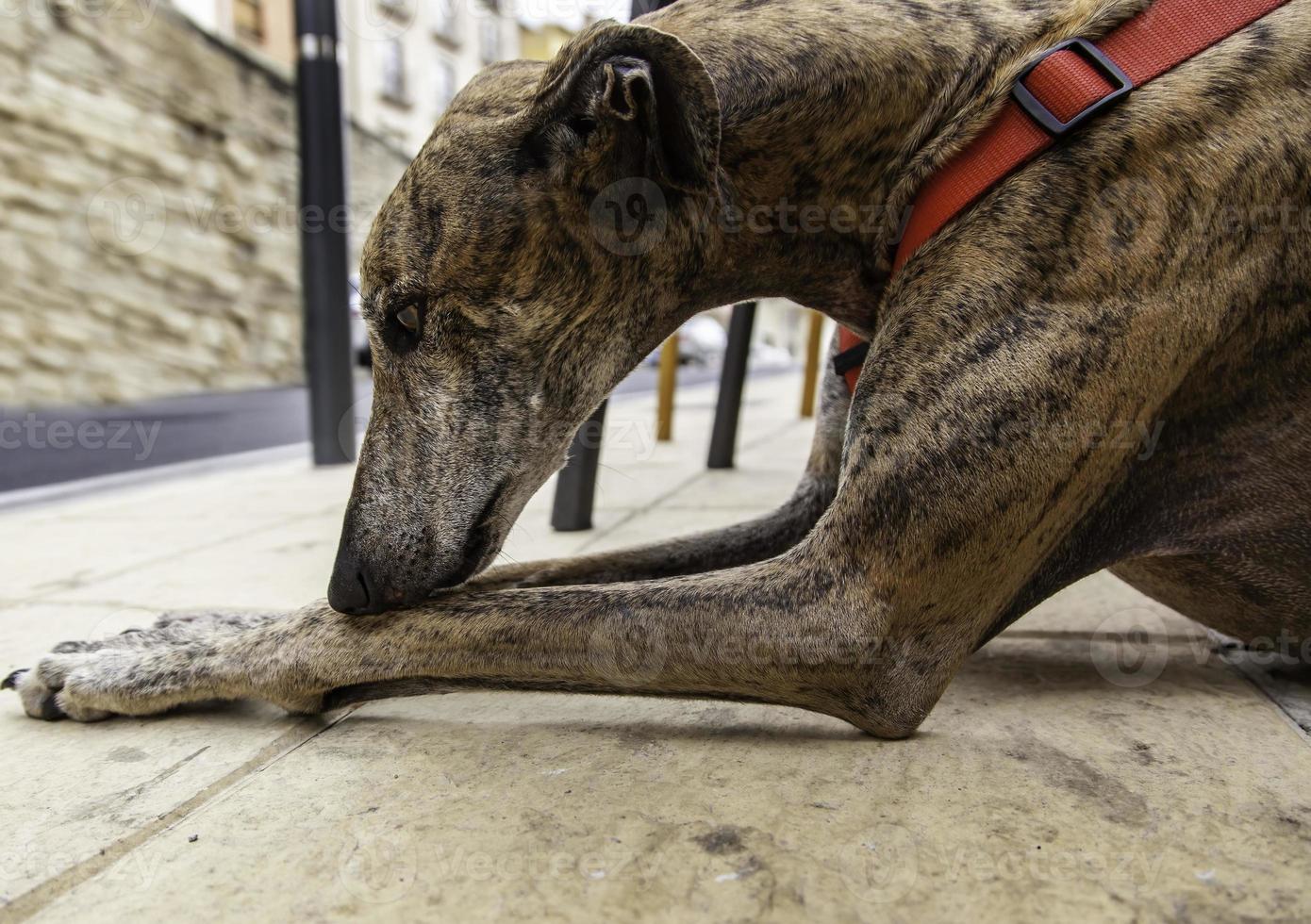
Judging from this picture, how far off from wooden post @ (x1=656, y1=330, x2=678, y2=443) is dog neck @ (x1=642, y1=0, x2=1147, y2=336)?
10.9 feet

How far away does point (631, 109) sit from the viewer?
146 cm

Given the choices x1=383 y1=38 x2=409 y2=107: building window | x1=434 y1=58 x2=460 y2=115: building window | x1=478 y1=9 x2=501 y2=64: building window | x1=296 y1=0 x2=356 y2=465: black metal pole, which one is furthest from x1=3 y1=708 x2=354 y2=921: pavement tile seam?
x1=478 y1=9 x2=501 y2=64: building window

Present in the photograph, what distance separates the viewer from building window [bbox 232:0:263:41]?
19141 mm

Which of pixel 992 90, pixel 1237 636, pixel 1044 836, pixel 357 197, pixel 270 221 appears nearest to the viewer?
pixel 1044 836

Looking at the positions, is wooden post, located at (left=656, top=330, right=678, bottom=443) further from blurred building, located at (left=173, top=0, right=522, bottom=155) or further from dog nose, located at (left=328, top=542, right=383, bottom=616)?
blurred building, located at (left=173, top=0, right=522, bottom=155)

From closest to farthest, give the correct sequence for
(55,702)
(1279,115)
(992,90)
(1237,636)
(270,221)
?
(1279,115)
(992,90)
(55,702)
(1237,636)
(270,221)

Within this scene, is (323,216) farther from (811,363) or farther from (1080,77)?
(1080,77)

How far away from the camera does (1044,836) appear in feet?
3.76

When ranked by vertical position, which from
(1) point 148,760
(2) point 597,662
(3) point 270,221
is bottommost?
(1) point 148,760

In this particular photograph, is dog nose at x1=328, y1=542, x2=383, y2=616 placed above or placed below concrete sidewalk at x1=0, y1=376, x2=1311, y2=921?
above

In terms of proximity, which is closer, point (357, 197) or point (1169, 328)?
point (1169, 328)

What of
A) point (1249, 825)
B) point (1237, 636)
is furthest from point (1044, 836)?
point (1237, 636)

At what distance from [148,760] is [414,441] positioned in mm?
596

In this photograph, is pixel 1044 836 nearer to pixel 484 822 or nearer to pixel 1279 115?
pixel 484 822
